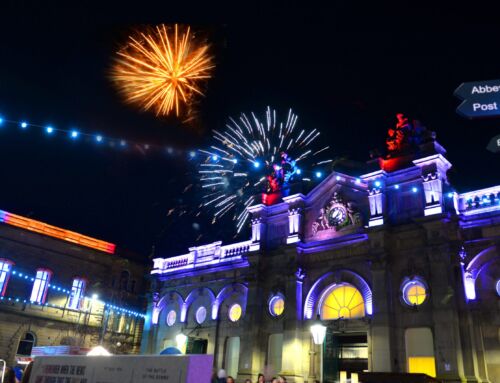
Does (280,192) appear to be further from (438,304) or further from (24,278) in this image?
(24,278)

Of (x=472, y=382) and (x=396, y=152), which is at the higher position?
(x=396, y=152)

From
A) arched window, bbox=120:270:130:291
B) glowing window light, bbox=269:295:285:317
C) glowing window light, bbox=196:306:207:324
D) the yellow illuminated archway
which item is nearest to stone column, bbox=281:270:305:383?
glowing window light, bbox=269:295:285:317

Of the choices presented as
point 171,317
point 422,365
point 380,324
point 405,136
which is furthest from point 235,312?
point 405,136

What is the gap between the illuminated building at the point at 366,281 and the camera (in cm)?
2133

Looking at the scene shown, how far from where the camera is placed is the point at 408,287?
76.5ft

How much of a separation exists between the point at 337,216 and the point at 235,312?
9.83m

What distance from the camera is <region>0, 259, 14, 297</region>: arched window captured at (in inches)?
1346

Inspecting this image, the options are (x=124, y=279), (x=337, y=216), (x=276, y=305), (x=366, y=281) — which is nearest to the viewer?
(x=366, y=281)

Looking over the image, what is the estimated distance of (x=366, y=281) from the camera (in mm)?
24734

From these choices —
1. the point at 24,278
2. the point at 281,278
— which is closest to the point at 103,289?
the point at 24,278

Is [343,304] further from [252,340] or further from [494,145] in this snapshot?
[494,145]

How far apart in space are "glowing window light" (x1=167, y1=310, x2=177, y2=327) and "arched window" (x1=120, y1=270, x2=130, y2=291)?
9.49 m

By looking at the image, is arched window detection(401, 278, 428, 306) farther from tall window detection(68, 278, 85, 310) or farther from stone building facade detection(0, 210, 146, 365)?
tall window detection(68, 278, 85, 310)

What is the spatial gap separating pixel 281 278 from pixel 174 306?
1035 centimetres
